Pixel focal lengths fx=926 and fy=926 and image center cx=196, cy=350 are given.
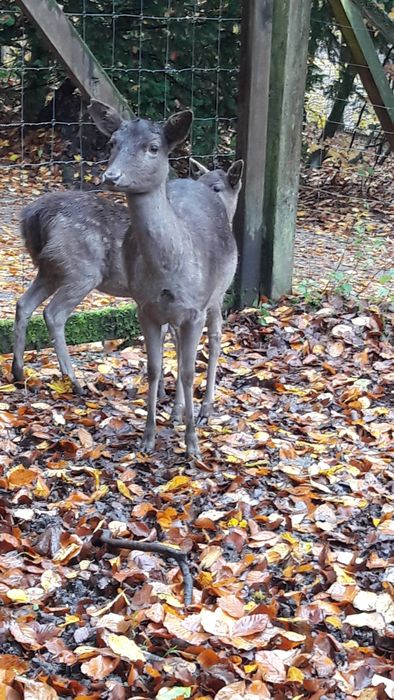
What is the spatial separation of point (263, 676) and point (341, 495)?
139 centimetres

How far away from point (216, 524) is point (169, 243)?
4.16 feet

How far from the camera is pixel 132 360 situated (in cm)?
587

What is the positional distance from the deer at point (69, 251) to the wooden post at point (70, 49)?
2.12 feet

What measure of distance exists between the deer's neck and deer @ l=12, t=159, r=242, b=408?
111 centimetres

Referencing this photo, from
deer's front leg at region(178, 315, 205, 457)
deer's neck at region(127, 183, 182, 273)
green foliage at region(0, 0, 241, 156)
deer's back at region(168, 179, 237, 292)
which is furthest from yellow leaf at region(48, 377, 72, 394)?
green foliage at region(0, 0, 241, 156)

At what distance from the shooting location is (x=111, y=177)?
370 cm

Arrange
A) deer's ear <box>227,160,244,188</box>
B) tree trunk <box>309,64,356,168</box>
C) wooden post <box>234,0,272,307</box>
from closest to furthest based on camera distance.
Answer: deer's ear <box>227,160,244,188</box>
wooden post <box>234,0,272,307</box>
tree trunk <box>309,64,356,168</box>

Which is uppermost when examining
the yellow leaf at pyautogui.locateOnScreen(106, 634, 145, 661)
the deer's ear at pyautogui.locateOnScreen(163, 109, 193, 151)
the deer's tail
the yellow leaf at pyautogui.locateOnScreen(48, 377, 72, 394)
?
the deer's ear at pyautogui.locateOnScreen(163, 109, 193, 151)

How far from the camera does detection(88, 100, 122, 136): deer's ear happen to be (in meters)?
3.97

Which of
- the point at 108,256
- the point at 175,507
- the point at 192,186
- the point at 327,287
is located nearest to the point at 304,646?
the point at 175,507

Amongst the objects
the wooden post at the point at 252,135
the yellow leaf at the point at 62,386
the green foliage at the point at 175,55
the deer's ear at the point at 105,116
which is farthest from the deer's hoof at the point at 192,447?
the green foliage at the point at 175,55

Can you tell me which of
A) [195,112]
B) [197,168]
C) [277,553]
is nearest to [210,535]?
[277,553]

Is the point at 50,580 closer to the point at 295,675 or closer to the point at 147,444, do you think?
the point at 295,675

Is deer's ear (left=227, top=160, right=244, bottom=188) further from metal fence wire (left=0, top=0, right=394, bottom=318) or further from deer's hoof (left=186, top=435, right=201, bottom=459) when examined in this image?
metal fence wire (left=0, top=0, right=394, bottom=318)
